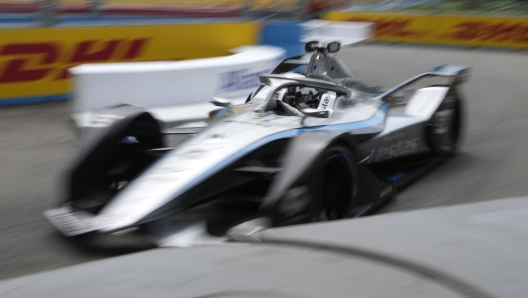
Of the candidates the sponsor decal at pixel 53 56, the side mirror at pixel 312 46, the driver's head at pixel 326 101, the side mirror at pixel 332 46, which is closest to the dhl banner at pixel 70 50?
the sponsor decal at pixel 53 56

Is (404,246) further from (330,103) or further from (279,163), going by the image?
(330,103)

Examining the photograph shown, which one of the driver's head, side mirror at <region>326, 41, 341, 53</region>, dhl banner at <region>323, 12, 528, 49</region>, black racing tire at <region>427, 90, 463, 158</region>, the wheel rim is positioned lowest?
dhl banner at <region>323, 12, 528, 49</region>

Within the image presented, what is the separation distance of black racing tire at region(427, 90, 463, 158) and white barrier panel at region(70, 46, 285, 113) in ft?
13.4

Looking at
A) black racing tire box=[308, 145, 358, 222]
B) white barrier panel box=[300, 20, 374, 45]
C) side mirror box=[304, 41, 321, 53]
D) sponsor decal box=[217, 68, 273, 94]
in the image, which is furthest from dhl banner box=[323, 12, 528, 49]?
black racing tire box=[308, 145, 358, 222]

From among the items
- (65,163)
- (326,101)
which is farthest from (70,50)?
(326,101)

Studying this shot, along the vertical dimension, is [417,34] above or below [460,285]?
below

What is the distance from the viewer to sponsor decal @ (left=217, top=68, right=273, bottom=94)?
10359 millimetres

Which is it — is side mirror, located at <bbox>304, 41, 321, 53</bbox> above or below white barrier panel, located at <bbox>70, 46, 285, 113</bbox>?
above

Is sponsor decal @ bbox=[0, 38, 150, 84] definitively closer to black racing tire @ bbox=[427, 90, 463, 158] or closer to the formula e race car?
the formula e race car

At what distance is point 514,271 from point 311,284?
2.41 feet

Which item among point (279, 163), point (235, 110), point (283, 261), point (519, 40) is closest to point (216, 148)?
point (279, 163)

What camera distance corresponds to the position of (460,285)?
2365mm

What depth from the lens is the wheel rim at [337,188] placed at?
4.87 m

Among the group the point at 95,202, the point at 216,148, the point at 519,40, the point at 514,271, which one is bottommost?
the point at 519,40
